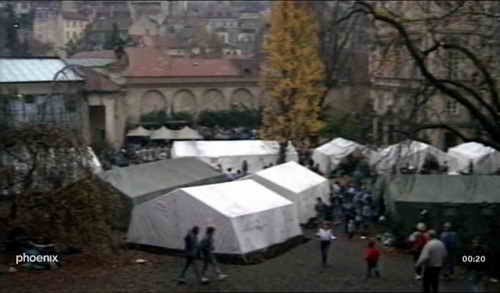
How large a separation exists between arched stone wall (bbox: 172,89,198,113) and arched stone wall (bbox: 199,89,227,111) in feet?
1.79

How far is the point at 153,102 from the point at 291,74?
1757 cm

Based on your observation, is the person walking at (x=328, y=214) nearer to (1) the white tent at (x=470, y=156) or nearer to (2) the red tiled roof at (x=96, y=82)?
(1) the white tent at (x=470, y=156)

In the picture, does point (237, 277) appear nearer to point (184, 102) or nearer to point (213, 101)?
point (184, 102)

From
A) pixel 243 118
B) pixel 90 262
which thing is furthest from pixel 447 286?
pixel 243 118

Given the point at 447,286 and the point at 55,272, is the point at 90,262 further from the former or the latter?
the point at 447,286

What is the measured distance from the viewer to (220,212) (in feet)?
44.6

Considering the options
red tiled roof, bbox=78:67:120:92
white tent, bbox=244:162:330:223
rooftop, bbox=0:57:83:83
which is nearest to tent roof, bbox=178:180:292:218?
white tent, bbox=244:162:330:223

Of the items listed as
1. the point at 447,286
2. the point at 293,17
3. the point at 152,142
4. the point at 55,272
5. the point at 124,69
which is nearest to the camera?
the point at 447,286

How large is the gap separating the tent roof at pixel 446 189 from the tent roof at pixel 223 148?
35.3 ft

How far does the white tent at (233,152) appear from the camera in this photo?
85.9 ft

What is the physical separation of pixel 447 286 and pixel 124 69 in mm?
33290

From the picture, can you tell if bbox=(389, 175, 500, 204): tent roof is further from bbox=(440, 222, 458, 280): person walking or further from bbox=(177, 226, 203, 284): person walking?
bbox=(177, 226, 203, 284): person walking

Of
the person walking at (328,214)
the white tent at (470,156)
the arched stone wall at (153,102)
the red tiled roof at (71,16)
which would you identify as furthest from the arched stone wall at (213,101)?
the red tiled roof at (71,16)

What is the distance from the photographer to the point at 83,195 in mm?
13539
